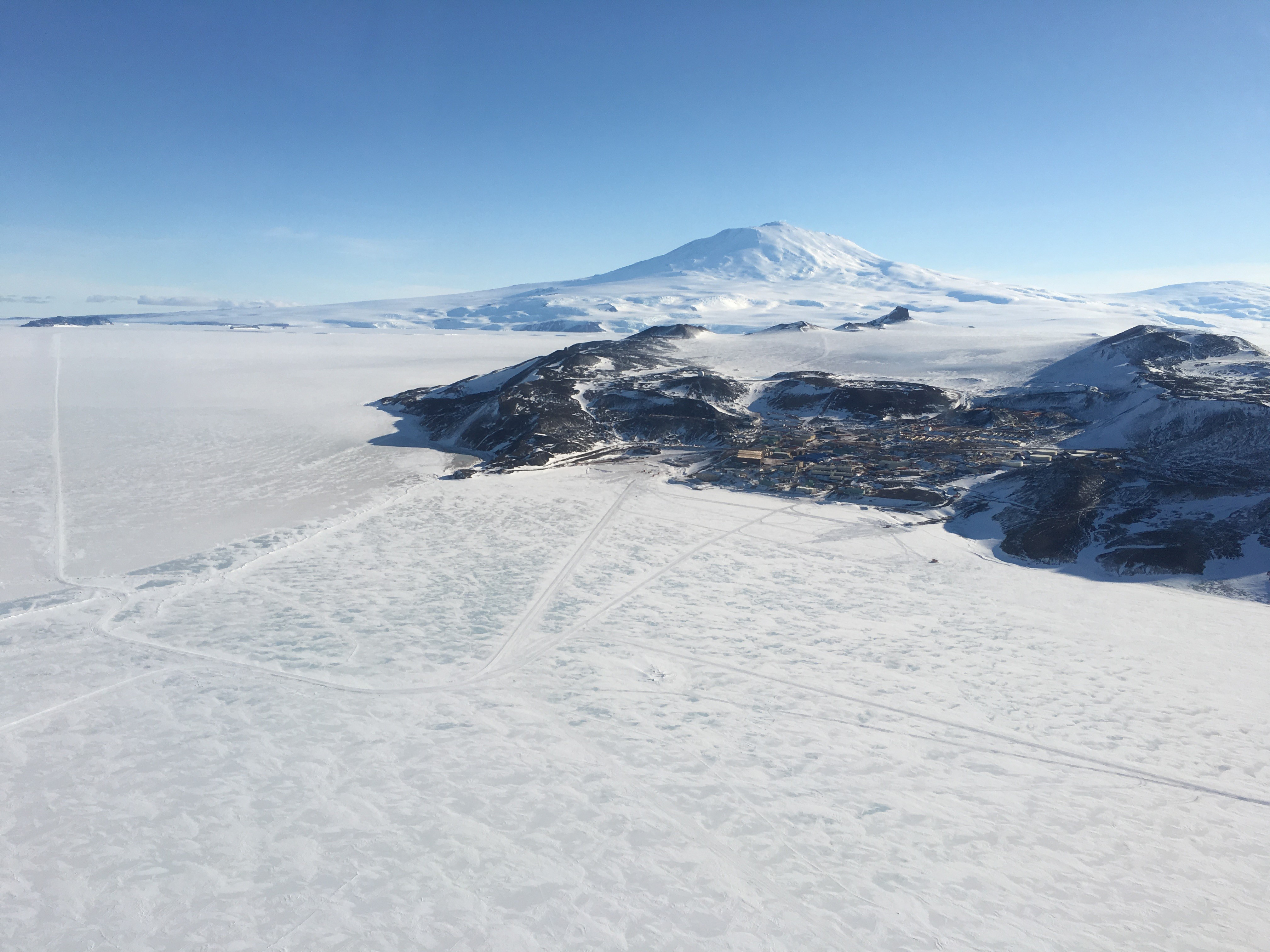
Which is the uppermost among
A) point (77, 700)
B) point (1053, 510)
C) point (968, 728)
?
point (1053, 510)

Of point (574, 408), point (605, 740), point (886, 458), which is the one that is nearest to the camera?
point (605, 740)

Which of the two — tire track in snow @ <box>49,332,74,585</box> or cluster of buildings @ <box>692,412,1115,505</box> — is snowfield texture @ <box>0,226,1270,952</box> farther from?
cluster of buildings @ <box>692,412,1115,505</box>

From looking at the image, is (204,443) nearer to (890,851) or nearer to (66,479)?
(66,479)

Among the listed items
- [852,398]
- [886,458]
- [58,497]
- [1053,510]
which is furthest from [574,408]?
[1053,510]

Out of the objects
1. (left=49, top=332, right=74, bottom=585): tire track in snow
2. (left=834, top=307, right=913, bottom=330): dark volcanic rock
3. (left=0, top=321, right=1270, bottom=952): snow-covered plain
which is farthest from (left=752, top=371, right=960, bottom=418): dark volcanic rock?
(left=49, top=332, right=74, bottom=585): tire track in snow

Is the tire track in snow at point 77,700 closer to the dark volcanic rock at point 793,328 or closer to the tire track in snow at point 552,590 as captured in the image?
the tire track in snow at point 552,590

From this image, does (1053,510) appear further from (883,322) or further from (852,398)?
(883,322)

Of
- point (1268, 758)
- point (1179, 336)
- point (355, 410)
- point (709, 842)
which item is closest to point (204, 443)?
point (355, 410)
